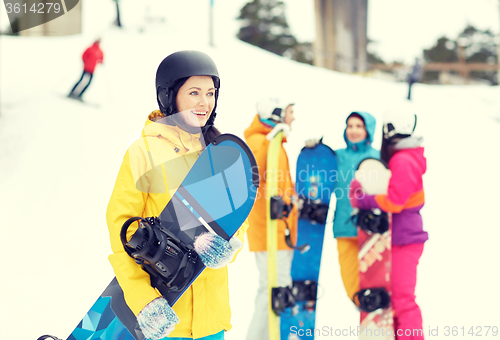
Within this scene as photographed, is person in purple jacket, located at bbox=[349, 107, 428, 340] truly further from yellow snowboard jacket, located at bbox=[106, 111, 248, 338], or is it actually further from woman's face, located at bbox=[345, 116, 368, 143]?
yellow snowboard jacket, located at bbox=[106, 111, 248, 338]

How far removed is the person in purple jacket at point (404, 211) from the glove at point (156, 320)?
1.75 meters

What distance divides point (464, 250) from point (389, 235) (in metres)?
2.64

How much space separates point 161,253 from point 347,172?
1.91 metres

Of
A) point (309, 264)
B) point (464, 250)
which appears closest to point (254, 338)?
point (309, 264)

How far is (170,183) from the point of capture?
1634 mm

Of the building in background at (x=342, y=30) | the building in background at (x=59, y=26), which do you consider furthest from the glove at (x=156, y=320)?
the building in background at (x=342, y=30)

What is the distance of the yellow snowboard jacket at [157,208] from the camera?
5.08 feet

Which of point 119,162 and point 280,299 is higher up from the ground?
point 119,162

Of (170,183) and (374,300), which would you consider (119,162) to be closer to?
(374,300)

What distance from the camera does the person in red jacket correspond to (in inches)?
314

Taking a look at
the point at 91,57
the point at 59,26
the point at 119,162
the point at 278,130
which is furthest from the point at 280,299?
the point at 59,26

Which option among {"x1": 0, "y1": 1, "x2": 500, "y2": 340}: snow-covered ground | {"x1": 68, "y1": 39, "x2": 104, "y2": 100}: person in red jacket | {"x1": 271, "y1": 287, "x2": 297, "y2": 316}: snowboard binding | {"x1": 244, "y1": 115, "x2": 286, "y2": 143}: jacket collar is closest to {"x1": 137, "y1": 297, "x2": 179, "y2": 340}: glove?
{"x1": 271, "y1": 287, "x2": 297, "y2": 316}: snowboard binding

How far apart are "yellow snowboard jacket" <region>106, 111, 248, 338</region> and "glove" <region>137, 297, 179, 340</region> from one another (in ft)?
0.09

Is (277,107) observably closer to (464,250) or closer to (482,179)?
(464,250)
